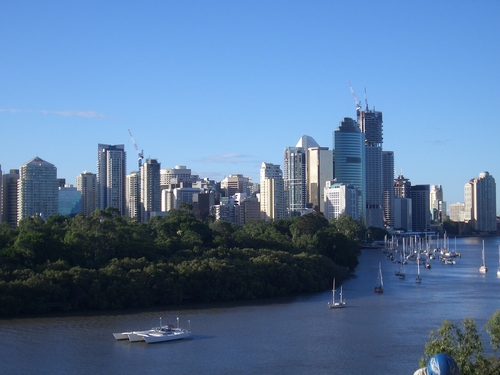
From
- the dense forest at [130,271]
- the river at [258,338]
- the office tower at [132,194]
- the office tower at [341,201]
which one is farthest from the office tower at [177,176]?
the river at [258,338]

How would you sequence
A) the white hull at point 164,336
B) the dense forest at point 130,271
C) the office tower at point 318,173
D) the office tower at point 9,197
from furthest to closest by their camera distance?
the office tower at point 318,173, the office tower at point 9,197, the dense forest at point 130,271, the white hull at point 164,336

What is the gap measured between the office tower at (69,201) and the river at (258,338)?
277ft

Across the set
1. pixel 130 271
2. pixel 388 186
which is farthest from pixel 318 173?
pixel 130 271

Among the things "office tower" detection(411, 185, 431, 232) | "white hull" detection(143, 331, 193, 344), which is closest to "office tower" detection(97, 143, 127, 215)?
"office tower" detection(411, 185, 431, 232)

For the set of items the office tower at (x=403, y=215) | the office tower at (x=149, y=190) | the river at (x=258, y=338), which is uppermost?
the office tower at (x=149, y=190)

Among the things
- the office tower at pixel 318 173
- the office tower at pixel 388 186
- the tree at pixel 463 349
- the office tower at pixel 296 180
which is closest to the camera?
the tree at pixel 463 349

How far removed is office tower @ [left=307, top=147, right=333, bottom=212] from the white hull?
109 m

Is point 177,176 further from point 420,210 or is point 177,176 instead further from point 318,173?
point 420,210

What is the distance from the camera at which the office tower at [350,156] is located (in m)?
134

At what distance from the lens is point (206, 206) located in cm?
12175

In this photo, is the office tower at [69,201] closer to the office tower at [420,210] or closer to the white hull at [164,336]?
the office tower at [420,210]

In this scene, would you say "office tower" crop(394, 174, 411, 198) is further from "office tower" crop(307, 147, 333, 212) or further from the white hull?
the white hull

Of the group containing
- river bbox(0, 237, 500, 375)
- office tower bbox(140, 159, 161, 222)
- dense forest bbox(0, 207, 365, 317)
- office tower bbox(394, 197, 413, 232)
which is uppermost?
office tower bbox(140, 159, 161, 222)

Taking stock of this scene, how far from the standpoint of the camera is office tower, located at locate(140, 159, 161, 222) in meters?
126
